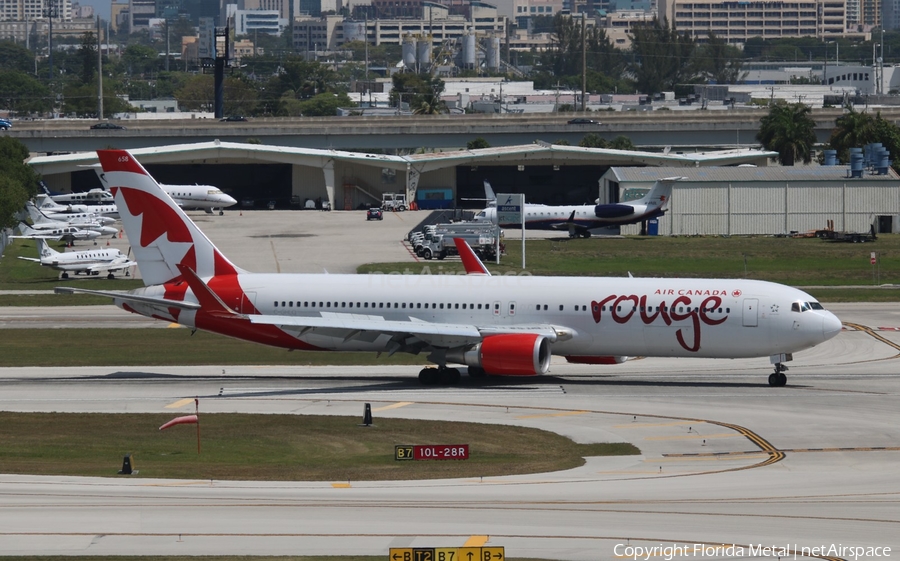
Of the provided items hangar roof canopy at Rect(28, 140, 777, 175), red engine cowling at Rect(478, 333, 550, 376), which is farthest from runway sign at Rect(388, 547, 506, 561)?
hangar roof canopy at Rect(28, 140, 777, 175)

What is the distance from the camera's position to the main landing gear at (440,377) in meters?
47.3

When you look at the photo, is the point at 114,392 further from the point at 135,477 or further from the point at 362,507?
the point at 362,507

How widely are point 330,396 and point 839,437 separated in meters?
18.0

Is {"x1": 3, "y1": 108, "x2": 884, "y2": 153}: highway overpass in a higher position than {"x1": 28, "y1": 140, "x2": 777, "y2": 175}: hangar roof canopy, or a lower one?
higher

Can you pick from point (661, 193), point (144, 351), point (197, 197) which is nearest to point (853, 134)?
point (661, 193)

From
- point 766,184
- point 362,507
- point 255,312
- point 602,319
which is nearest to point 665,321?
point 602,319

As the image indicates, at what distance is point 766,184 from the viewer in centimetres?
11019

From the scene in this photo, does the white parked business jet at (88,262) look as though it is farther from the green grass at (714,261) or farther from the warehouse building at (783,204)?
the warehouse building at (783,204)

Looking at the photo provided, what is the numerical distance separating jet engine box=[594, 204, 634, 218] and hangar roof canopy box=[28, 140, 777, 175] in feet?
97.7

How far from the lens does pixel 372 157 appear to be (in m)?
140

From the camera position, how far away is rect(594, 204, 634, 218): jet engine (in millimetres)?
110188

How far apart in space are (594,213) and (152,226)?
6716 centimetres

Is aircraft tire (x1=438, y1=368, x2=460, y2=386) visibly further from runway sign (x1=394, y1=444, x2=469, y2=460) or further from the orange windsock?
runway sign (x1=394, y1=444, x2=469, y2=460)

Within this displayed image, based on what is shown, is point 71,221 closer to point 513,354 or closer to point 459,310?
point 459,310
